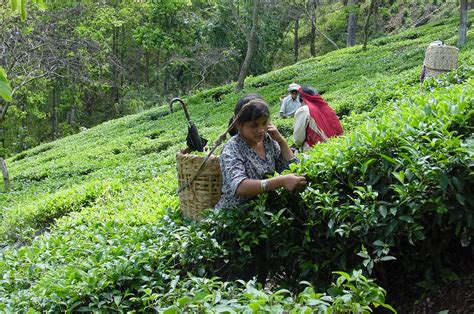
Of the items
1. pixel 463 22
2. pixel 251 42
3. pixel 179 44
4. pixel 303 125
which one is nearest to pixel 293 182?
pixel 303 125

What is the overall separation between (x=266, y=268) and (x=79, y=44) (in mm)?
12250

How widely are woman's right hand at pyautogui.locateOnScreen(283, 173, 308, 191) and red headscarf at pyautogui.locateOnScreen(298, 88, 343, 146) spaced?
79.4 inches

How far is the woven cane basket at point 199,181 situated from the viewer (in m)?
3.89

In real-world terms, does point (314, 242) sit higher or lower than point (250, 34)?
lower

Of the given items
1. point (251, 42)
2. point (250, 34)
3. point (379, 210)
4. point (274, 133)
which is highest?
point (250, 34)

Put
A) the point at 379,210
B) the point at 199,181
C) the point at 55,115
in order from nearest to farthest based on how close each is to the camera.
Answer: the point at 379,210 → the point at 199,181 → the point at 55,115

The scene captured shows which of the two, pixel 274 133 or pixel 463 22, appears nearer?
pixel 274 133

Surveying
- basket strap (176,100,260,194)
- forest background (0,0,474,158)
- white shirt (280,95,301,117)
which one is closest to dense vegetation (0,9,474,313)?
basket strap (176,100,260,194)

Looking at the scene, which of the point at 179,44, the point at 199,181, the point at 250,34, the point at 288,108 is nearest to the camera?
the point at 199,181

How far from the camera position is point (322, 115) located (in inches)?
217

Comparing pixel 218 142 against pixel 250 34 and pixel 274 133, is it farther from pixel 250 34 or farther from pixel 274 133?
pixel 250 34

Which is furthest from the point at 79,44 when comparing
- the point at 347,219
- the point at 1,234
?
the point at 347,219

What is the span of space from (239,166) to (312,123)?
1.94 m

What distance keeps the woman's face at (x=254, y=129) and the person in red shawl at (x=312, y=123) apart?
5.46 feet
